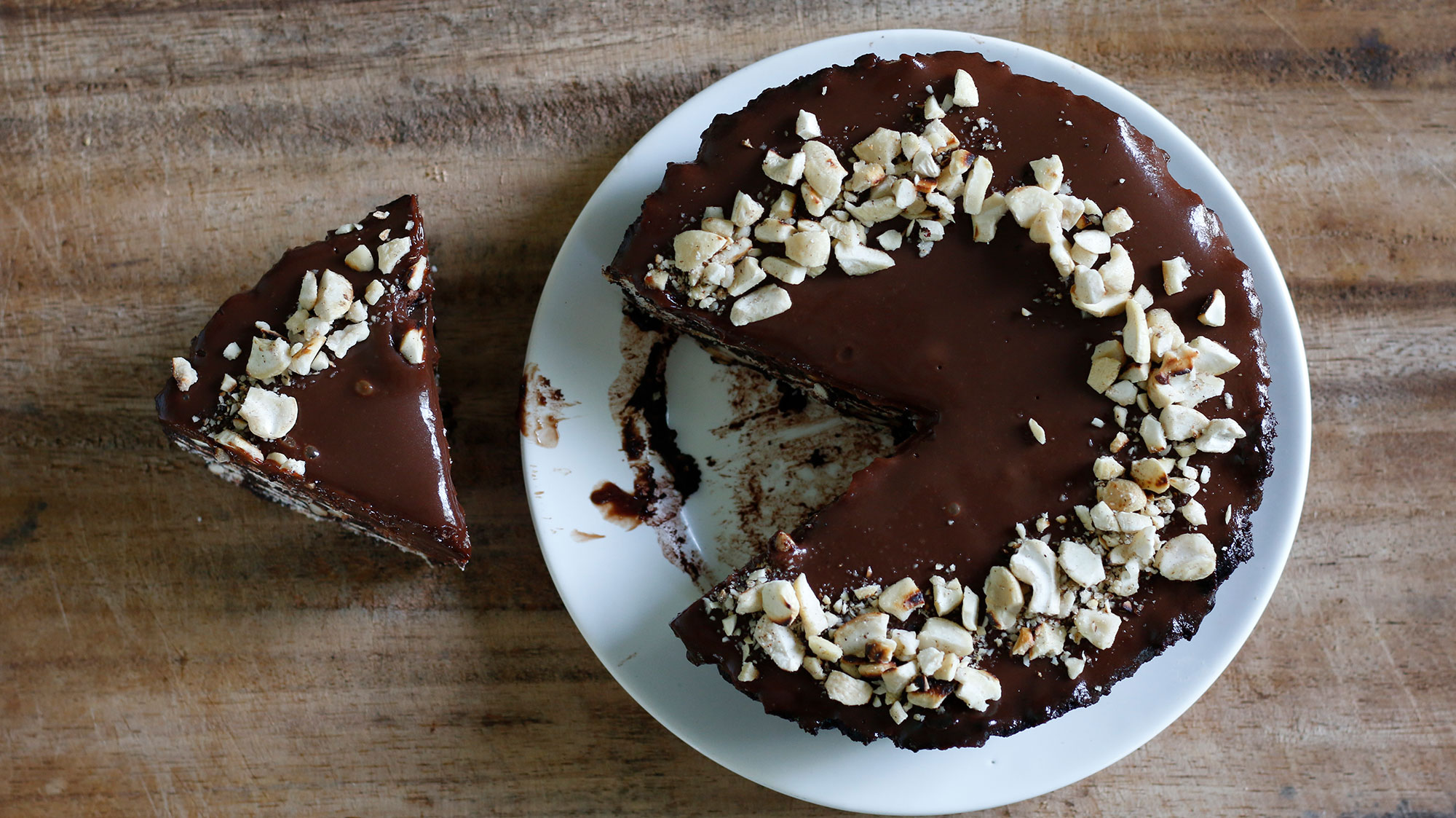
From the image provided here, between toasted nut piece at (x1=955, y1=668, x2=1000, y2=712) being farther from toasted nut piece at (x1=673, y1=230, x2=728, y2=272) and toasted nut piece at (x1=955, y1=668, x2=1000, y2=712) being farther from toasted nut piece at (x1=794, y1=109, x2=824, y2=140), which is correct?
toasted nut piece at (x1=794, y1=109, x2=824, y2=140)

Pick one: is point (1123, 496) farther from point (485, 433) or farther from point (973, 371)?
point (485, 433)

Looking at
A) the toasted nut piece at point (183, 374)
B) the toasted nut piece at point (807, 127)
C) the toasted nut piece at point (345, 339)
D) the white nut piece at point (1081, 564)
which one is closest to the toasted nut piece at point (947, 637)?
the white nut piece at point (1081, 564)

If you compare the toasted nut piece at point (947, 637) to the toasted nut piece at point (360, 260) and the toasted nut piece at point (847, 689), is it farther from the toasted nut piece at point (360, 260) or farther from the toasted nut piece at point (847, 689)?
the toasted nut piece at point (360, 260)

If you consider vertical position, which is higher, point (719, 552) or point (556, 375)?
point (556, 375)

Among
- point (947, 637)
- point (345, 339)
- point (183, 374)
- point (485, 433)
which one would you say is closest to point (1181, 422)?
point (947, 637)

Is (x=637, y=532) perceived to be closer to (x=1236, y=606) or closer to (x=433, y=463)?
(x=433, y=463)

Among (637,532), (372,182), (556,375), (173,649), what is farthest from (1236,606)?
(173,649)

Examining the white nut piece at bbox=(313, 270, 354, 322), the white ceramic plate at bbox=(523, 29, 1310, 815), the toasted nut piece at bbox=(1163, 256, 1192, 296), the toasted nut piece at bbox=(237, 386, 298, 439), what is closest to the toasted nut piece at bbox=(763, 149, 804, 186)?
the white ceramic plate at bbox=(523, 29, 1310, 815)
